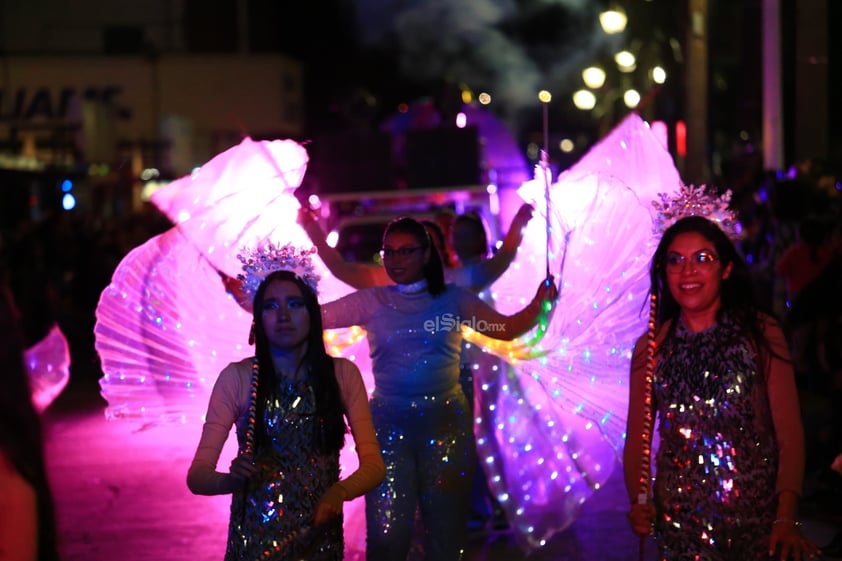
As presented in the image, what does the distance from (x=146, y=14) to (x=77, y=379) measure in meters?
27.3

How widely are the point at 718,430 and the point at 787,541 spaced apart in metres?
0.40

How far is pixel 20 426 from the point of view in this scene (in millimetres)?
2730

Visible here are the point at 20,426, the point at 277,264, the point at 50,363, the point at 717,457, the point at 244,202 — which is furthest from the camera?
the point at 244,202

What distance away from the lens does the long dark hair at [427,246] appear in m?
5.77

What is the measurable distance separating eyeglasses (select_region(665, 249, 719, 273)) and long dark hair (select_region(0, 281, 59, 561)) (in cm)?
227

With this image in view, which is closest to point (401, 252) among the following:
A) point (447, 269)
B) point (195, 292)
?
point (195, 292)

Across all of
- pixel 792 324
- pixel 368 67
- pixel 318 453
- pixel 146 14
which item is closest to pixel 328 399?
pixel 318 453

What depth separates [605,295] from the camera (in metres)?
6.57

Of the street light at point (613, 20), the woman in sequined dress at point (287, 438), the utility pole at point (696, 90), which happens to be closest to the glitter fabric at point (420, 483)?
the woman in sequined dress at point (287, 438)

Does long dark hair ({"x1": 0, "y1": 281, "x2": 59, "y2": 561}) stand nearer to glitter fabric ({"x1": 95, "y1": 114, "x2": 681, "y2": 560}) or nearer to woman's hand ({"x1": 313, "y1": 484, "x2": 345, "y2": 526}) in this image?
woman's hand ({"x1": 313, "y1": 484, "x2": 345, "y2": 526})

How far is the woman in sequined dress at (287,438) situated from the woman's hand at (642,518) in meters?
0.82

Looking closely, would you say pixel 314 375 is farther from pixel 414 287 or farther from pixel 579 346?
pixel 579 346

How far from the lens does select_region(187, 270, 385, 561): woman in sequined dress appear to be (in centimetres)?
397

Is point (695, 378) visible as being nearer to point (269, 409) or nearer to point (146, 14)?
point (269, 409)
